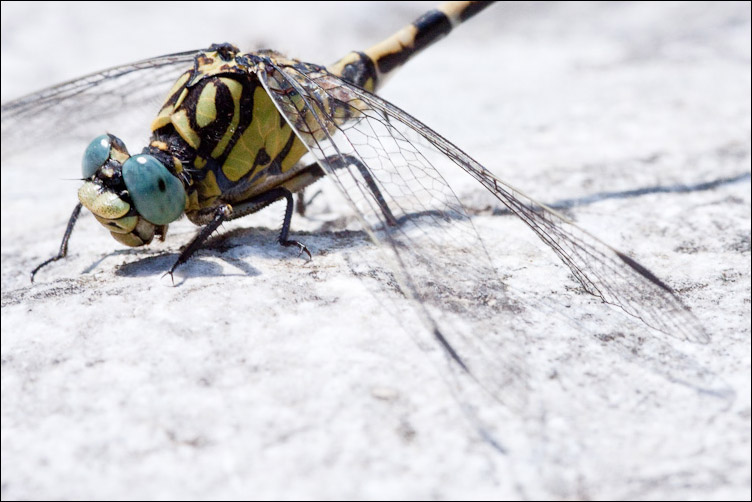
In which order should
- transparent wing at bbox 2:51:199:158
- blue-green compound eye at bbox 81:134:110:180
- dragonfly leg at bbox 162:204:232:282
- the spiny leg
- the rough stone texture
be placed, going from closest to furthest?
the rough stone texture
dragonfly leg at bbox 162:204:232:282
blue-green compound eye at bbox 81:134:110:180
the spiny leg
transparent wing at bbox 2:51:199:158

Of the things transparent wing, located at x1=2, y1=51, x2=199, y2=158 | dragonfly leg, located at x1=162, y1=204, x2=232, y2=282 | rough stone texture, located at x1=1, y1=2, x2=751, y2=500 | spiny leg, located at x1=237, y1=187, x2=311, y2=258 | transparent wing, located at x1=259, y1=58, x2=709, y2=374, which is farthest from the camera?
transparent wing, located at x1=2, y1=51, x2=199, y2=158

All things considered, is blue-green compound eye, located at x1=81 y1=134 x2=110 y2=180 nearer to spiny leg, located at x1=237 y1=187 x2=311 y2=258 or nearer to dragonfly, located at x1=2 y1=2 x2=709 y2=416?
dragonfly, located at x1=2 y1=2 x2=709 y2=416

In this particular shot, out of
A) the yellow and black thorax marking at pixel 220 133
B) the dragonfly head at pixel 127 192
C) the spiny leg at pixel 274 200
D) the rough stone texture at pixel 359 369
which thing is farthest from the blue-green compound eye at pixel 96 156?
the spiny leg at pixel 274 200

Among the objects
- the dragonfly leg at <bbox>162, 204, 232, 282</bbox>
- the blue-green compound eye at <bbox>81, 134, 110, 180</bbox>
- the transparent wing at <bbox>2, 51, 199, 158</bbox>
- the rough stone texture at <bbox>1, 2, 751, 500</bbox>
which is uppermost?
the transparent wing at <bbox>2, 51, 199, 158</bbox>

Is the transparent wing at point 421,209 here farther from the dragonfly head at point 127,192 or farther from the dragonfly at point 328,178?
the dragonfly head at point 127,192

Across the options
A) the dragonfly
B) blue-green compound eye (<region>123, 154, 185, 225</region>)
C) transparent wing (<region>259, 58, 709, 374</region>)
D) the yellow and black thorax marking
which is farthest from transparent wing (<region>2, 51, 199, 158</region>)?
blue-green compound eye (<region>123, 154, 185, 225</region>)

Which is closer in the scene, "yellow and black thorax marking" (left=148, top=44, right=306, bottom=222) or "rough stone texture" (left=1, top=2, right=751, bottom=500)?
"rough stone texture" (left=1, top=2, right=751, bottom=500)

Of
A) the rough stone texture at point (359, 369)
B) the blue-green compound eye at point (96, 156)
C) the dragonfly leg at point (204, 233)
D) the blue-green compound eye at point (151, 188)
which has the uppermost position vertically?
the blue-green compound eye at point (96, 156)
